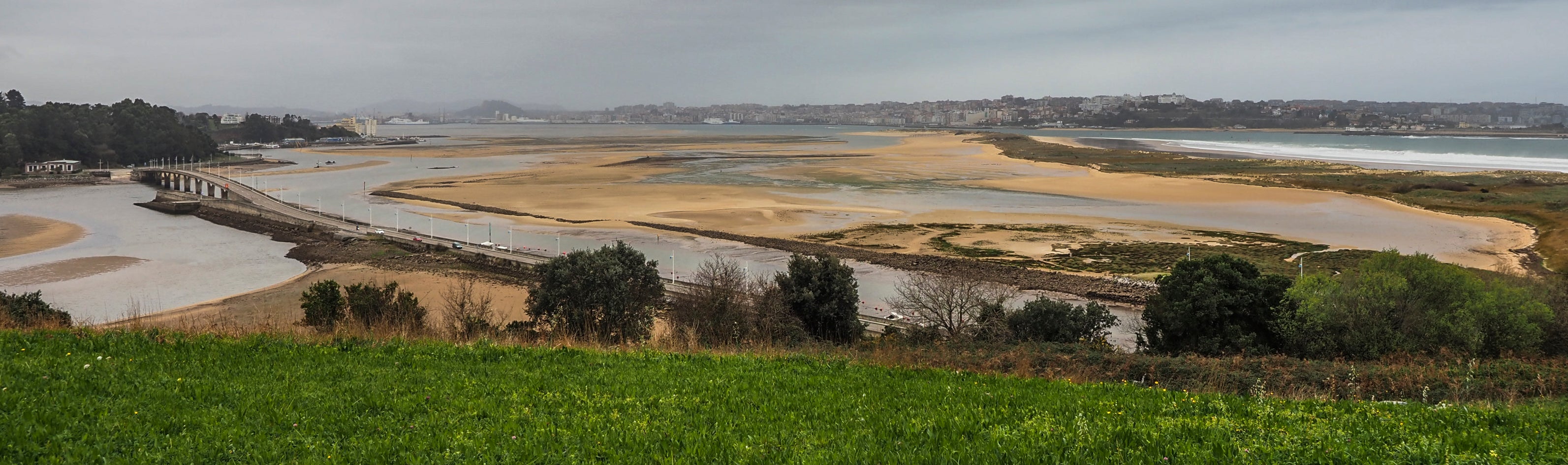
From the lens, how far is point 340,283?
25.6 metres

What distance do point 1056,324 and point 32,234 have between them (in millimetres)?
40842

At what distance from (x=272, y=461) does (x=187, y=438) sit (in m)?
0.66

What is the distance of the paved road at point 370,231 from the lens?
20.0 m

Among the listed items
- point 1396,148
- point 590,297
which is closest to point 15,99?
point 590,297

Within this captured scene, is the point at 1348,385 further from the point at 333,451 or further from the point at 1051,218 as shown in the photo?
the point at 1051,218

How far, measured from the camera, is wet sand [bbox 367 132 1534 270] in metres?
33.0

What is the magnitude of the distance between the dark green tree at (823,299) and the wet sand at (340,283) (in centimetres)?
632

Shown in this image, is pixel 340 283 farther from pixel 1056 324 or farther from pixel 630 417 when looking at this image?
pixel 630 417

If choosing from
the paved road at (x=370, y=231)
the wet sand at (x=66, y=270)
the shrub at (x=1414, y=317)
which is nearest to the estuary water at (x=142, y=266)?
the wet sand at (x=66, y=270)

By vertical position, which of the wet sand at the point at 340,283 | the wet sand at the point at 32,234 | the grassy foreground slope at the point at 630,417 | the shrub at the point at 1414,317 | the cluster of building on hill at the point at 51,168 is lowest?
the wet sand at the point at 340,283

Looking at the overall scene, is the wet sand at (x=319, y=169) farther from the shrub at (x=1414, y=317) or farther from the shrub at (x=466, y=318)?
the shrub at (x=1414, y=317)

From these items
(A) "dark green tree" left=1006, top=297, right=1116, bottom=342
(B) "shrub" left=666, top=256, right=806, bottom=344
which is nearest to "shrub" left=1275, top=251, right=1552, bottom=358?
(A) "dark green tree" left=1006, top=297, right=1116, bottom=342

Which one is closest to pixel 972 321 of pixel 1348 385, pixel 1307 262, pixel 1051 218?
pixel 1348 385

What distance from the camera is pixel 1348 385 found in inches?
360
